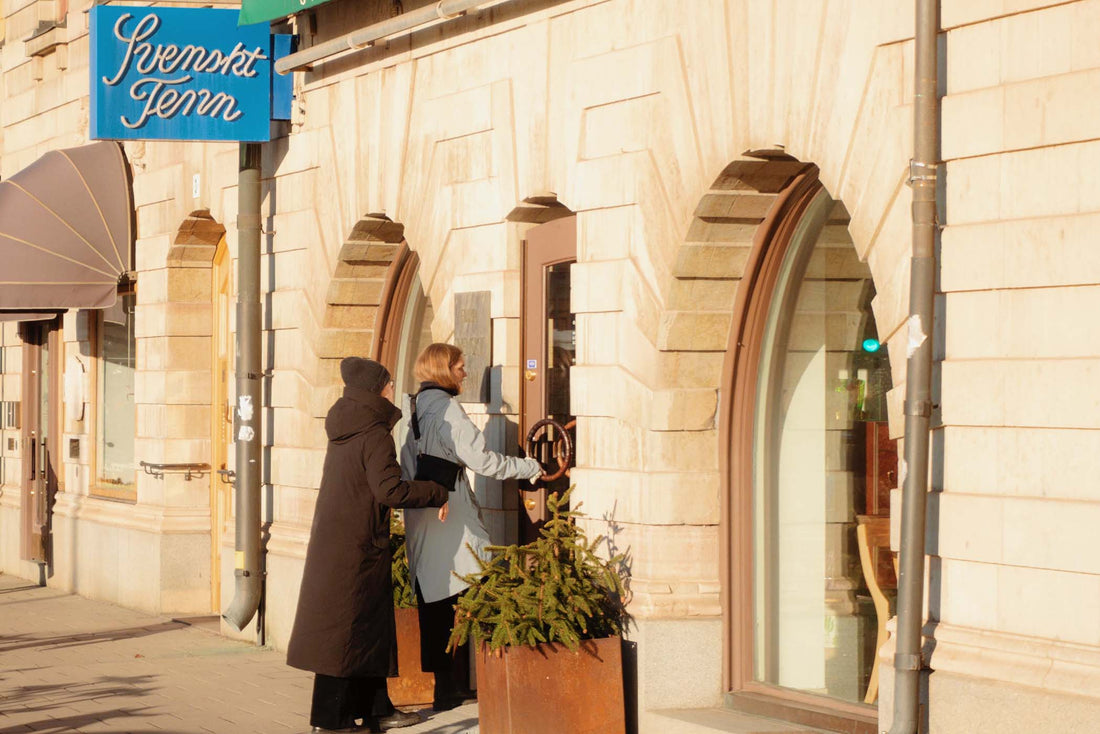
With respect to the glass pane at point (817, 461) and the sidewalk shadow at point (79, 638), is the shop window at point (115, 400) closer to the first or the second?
the sidewalk shadow at point (79, 638)

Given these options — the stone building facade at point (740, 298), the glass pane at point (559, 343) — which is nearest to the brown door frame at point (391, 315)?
the stone building facade at point (740, 298)

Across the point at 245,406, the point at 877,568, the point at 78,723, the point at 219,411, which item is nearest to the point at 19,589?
the point at 219,411

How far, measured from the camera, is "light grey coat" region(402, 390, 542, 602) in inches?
364

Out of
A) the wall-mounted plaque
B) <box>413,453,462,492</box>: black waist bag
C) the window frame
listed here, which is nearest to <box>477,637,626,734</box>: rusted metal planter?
<box>413,453,462,492</box>: black waist bag

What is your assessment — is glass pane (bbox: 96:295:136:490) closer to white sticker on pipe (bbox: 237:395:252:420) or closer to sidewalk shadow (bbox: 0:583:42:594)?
sidewalk shadow (bbox: 0:583:42:594)

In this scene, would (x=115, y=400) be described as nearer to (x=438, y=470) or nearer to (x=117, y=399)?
(x=117, y=399)

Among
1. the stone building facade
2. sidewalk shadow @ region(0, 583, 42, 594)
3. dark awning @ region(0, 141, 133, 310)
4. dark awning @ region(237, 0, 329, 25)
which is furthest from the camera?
sidewalk shadow @ region(0, 583, 42, 594)

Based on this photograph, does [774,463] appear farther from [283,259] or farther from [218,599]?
[218,599]

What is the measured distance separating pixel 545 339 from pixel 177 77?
4.08 meters

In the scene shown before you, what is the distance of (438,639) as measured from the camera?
960cm

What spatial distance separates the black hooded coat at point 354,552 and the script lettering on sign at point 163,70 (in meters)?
4.36

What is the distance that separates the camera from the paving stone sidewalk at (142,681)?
9.62 meters

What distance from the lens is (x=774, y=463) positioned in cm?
891

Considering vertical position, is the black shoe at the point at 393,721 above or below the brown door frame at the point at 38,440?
below
